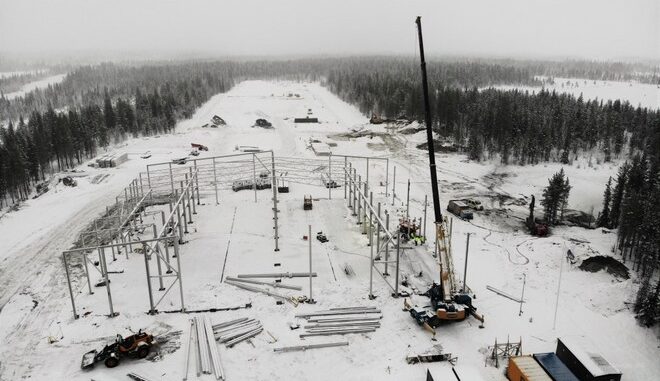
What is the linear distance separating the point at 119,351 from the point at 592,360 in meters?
21.4

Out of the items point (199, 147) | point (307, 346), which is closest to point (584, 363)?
point (307, 346)

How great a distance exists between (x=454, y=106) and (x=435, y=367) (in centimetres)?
6412

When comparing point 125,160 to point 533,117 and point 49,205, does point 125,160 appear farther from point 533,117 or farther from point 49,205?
point 533,117

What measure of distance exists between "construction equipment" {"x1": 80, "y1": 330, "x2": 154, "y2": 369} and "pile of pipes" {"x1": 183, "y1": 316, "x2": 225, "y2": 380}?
6.88 feet

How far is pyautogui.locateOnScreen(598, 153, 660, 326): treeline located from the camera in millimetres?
24125

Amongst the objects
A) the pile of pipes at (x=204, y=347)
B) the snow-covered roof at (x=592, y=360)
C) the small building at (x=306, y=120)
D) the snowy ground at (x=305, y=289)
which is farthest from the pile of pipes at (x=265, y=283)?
the small building at (x=306, y=120)

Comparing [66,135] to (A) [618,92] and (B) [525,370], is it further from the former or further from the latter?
(A) [618,92]

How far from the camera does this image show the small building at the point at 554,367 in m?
19.4

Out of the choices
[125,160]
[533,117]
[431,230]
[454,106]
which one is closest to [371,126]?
[454,106]

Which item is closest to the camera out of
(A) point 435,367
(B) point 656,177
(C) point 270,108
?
(A) point 435,367

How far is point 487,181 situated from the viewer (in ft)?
177

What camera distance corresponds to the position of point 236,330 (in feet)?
76.5

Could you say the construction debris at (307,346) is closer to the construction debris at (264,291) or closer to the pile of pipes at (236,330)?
the pile of pipes at (236,330)

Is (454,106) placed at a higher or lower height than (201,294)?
higher
